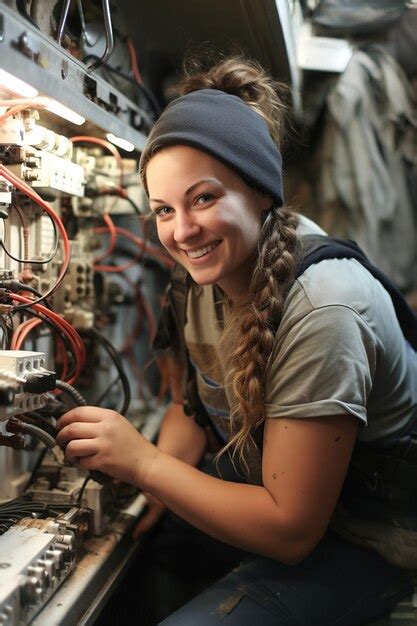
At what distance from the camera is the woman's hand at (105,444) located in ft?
3.67

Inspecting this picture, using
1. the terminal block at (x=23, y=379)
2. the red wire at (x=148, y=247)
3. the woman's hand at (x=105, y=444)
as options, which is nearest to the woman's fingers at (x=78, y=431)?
the woman's hand at (x=105, y=444)

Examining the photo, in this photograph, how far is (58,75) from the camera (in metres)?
0.95

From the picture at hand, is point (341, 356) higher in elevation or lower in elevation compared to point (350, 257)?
lower

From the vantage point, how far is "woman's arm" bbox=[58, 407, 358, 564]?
101 centimetres

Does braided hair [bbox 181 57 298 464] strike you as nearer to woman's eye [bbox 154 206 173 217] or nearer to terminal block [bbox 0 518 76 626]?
woman's eye [bbox 154 206 173 217]

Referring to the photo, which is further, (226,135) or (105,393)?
(105,393)

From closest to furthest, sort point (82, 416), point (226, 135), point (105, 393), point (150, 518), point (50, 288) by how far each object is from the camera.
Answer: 1. point (226, 135)
2. point (82, 416)
3. point (50, 288)
4. point (150, 518)
5. point (105, 393)

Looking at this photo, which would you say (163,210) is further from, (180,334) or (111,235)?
(111,235)

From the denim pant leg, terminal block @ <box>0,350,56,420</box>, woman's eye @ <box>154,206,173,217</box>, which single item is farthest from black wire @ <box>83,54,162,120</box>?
the denim pant leg

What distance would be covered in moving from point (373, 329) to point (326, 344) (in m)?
0.14

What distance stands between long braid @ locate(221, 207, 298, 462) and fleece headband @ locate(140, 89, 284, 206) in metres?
0.08

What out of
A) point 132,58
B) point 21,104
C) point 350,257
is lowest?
point 350,257

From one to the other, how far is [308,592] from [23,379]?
2.18ft

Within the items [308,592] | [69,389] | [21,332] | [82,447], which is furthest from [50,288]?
[308,592]
